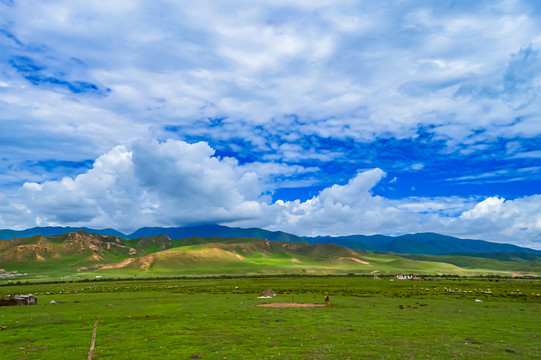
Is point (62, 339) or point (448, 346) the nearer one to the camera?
point (448, 346)

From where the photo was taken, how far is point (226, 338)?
1335 inches

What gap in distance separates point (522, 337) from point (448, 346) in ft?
36.3

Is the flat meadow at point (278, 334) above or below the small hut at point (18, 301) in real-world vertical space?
above

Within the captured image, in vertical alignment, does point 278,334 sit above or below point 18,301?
above

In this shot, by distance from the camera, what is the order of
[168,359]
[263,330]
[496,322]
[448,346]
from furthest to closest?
[496,322] < [263,330] < [448,346] < [168,359]

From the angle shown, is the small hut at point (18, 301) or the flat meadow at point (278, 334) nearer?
the flat meadow at point (278, 334)

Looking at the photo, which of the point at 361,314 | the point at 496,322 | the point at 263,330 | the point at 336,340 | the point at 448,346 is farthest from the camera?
the point at 361,314

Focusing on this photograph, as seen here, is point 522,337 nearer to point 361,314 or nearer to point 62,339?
point 361,314

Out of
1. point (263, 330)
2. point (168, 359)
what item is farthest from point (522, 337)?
point (168, 359)

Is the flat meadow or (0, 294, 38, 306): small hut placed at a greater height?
the flat meadow

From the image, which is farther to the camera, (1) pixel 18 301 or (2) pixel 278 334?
(1) pixel 18 301

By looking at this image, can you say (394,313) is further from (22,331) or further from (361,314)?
(22,331)

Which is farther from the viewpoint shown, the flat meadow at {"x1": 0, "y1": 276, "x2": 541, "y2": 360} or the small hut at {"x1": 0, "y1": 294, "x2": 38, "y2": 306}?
the small hut at {"x1": 0, "y1": 294, "x2": 38, "y2": 306}

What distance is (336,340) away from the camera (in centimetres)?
3256
